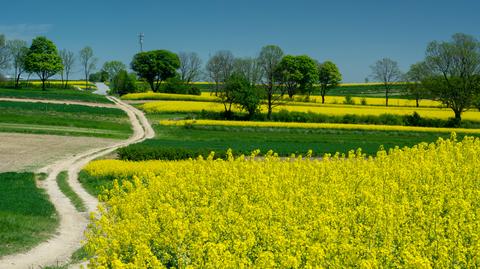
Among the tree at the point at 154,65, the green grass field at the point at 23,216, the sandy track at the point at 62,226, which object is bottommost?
the sandy track at the point at 62,226

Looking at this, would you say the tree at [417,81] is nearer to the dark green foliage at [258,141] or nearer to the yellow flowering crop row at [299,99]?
the yellow flowering crop row at [299,99]

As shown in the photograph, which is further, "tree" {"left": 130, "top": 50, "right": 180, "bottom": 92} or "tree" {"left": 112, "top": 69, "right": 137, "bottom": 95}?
"tree" {"left": 130, "top": 50, "right": 180, "bottom": 92}

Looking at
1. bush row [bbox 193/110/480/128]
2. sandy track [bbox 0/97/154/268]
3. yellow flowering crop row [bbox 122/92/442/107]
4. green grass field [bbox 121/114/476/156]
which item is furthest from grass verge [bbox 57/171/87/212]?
yellow flowering crop row [bbox 122/92/442/107]

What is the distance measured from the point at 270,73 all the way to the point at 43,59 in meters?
60.1

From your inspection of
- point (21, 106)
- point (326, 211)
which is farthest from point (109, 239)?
point (21, 106)

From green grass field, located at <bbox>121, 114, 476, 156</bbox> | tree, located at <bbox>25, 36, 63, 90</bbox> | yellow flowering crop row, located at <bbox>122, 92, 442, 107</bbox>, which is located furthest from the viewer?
tree, located at <bbox>25, 36, 63, 90</bbox>

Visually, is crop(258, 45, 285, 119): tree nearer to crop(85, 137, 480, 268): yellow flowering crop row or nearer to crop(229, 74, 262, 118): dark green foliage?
crop(229, 74, 262, 118): dark green foliage

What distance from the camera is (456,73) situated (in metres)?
74.3

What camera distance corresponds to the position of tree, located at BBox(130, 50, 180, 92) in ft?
413

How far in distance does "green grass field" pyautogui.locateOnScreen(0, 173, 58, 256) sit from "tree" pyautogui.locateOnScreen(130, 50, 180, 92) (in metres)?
104

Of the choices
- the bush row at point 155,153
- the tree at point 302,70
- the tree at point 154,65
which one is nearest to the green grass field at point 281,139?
the bush row at point 155,153

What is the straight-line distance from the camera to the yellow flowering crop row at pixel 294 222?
8.08 m

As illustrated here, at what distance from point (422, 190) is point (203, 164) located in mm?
6717

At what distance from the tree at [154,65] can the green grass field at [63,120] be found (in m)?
58.6
